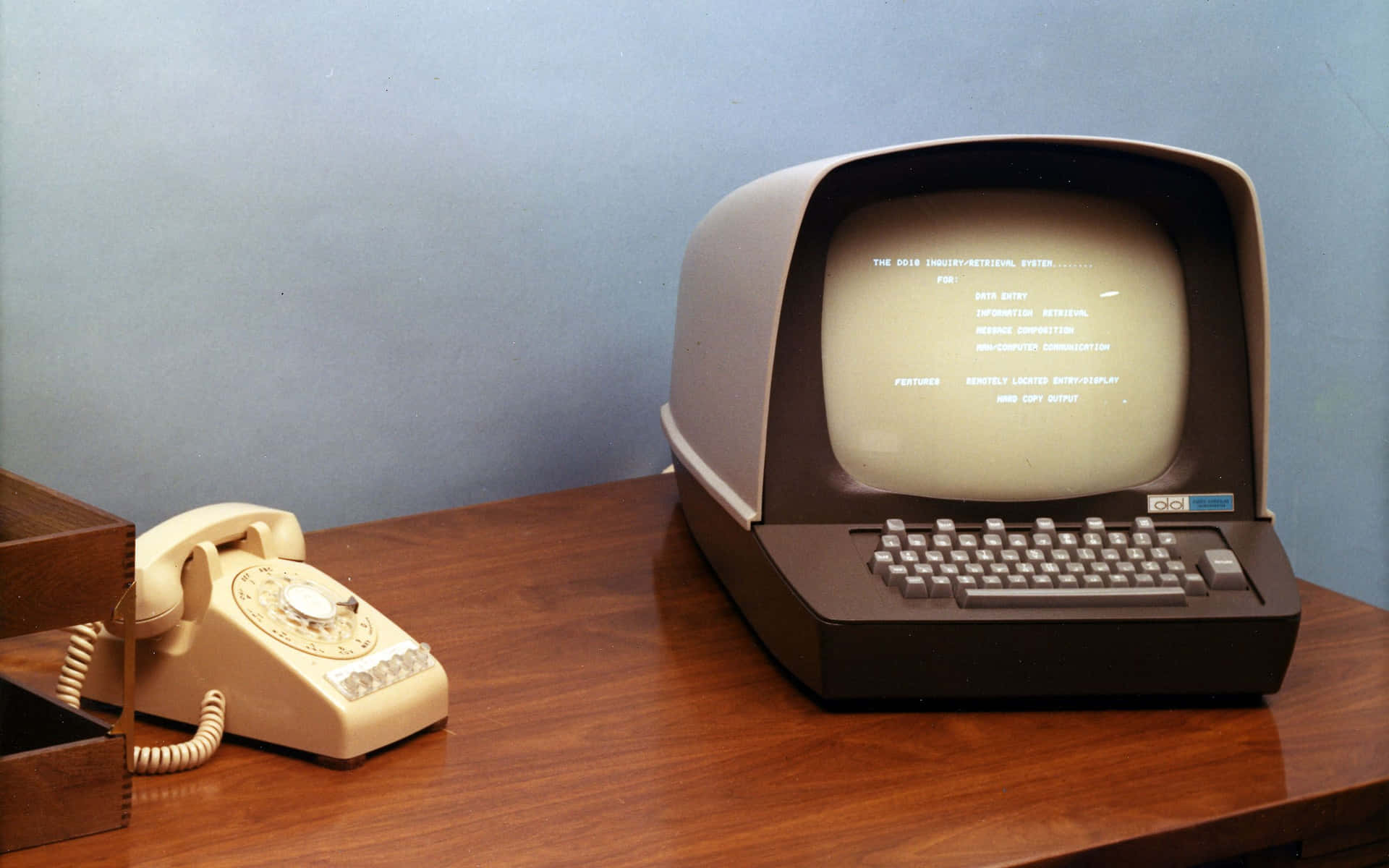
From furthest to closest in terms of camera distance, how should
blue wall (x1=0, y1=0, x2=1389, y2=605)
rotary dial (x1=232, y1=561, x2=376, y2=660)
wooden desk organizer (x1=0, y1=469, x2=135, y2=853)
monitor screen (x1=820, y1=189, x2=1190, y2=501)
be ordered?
blue wall (x1=0, y1=0, x2=1389, y2=605) < monitor screen (x1=820, y1=189, x2=1190, y2=501) < rotary dial (x1=232, y1=561, x2=376, y2=660) < wooden desk organizer (x1=0, y1=469, x2=135, y2=853)

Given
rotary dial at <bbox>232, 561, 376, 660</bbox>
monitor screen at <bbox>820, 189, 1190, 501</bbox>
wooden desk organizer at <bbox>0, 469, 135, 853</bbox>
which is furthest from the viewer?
monitor screen at <bbox>820, 189, 1190, 501</bbox>

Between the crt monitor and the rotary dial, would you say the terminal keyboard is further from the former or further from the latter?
the rotary dial

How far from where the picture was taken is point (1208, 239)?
0.72 m

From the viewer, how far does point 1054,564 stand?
2.11 ft

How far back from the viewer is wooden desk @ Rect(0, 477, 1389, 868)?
496 millimetres

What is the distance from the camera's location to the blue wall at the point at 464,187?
84 cm

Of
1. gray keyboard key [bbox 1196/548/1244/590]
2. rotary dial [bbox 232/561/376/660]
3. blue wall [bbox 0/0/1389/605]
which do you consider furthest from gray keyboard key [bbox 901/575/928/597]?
blue wall [bbox 0/0/1389/605]

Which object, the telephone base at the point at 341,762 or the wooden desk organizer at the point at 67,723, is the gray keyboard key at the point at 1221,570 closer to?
the telephone base at the point at 341,762

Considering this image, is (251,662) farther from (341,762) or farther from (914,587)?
(914,587)

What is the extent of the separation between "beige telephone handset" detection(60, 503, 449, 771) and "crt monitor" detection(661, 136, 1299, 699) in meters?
0.23

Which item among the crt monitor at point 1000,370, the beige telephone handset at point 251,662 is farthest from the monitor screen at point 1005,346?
the beige telephone handset at point 251,662

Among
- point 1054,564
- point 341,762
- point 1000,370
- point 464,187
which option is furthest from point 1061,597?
point 464,187

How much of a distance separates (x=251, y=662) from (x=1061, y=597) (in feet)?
1.48

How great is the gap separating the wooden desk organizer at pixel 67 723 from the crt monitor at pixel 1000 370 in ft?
1.18
